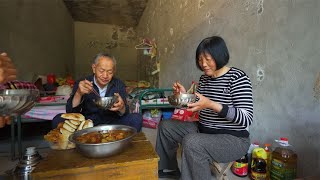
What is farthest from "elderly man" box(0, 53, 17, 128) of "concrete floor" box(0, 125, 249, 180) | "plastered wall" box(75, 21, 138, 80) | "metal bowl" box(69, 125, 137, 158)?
"plastered wall" box(75, 21, 138, 80)

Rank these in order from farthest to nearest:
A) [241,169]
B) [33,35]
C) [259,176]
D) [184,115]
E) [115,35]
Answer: [115,35], [33,35], [184,115], [241,169], [259,176]

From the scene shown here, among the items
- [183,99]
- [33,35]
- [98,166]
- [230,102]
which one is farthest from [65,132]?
[33,35]

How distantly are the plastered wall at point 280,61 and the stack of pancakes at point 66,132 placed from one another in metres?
1.21

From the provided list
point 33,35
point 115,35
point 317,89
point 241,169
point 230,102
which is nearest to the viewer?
point 317,89

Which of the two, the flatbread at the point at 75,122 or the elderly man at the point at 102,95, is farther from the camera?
the elderly man at the point at 102,95

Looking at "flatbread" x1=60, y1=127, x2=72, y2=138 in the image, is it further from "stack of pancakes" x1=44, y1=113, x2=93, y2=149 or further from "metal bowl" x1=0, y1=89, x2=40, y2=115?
"metal bowl" x1=0, y1=89, x2=40, y2=115

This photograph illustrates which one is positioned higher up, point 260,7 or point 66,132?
point 260,7

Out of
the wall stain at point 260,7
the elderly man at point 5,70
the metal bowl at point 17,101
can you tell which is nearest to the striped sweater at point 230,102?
the wall stain at point 260,7

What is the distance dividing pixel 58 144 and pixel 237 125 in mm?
1000

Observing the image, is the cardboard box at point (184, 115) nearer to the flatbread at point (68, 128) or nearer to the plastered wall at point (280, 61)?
the plastered wall at point (280, 61)

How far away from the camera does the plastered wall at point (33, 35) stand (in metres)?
3.08

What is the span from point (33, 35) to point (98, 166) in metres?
3.78

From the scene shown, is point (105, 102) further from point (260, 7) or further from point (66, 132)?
point (260, 7)

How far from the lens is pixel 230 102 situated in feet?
3.92
